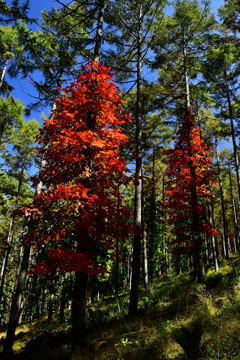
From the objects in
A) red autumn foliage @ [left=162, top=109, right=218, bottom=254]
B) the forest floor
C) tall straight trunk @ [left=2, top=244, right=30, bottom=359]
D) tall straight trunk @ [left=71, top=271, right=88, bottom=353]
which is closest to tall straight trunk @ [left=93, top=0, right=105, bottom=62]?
red autumn foliage @ [left=162, top=109, right=218, bottom=254]

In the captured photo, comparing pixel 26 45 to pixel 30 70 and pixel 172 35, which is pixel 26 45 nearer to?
pixel 30 70

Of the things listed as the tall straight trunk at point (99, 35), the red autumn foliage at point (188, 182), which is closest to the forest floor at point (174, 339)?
the red autumn foliage at point (188, 182)

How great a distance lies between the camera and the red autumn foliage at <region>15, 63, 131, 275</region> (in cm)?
464

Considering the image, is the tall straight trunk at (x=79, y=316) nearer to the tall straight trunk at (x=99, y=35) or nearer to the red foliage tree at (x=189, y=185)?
the red foliage tree at (x=189, y=185)

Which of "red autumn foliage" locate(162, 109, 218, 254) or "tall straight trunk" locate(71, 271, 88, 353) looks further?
"red autumn foliage" locate(162, 109, 218, 254)

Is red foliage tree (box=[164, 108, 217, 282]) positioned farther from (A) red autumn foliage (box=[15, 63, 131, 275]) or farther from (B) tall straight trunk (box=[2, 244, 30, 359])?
(B) tall straight trunk (box=[2, 244, 30, 359])

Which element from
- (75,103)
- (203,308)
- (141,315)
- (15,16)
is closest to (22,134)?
(15,16)

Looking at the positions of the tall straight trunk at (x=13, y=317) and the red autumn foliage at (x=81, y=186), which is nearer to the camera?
the red autumn foliage at (x=81, y=186)

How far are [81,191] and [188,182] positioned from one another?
678 centimetres

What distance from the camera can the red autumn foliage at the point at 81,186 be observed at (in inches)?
183

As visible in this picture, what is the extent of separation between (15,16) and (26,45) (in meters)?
2.38

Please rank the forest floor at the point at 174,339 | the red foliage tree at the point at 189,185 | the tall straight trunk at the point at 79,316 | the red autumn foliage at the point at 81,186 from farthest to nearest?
the red foliage tree at the point at 189,185
the tall straight trunk at the point at 79,316
the red autumn foliage at the point at 81,186
the forest floor at the point at 174,339

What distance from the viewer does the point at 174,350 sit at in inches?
158

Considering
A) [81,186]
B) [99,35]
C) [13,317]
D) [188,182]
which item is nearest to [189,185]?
[188,182]
